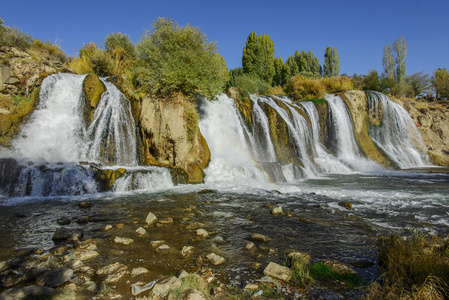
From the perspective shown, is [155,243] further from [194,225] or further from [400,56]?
[400,56]

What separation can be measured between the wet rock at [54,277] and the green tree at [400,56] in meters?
44.7

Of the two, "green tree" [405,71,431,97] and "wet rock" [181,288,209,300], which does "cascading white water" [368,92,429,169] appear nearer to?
"green tree" [405,71,431,97]

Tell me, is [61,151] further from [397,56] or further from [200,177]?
[397,56]

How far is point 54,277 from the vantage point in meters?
3.26

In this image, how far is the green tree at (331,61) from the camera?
4759 cm

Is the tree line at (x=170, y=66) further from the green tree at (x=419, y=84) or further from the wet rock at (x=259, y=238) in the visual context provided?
the wet rock at (x=259, y=238)

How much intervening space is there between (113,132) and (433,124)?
101ft

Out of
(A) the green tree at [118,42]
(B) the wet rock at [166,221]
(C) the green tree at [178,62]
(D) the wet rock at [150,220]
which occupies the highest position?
(A) the green tree at [118,42]

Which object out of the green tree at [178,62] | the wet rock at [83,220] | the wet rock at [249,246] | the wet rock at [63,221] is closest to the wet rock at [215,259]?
the wet rock at [249,246]

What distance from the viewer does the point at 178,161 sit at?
503 inches

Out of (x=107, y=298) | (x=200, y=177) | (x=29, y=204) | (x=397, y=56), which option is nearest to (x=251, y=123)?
(x=200, y=177)

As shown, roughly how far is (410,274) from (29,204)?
952 cm

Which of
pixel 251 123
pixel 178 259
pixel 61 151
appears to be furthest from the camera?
pixel 251 123

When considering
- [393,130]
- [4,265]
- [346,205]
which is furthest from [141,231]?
[393,130]
